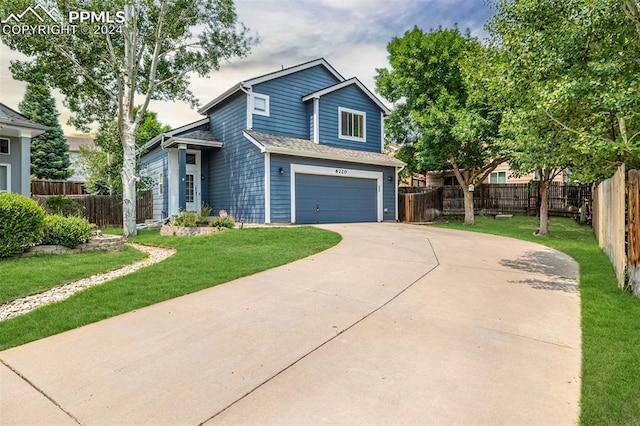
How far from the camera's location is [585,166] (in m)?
7.22

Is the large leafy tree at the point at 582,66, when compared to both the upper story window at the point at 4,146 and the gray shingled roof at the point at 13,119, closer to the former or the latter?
the gray shingled roof at the point at 13,119

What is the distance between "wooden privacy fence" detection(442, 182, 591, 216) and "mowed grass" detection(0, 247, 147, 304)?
18913 millimetres

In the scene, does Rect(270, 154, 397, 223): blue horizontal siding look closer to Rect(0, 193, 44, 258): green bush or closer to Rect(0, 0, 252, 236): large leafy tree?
Rect(0, 0, 252, 236): large leafy tree

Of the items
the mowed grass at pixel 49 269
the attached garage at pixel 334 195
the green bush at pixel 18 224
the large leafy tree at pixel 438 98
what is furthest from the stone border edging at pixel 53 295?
the large leafy tree at pixel 438 98

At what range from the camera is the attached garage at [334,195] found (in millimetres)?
14227

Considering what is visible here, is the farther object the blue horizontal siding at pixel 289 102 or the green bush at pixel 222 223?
the blue horizontal siding at pixel 289 102

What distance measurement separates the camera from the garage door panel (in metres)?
14.3

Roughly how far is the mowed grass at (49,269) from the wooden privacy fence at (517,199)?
1891 cm

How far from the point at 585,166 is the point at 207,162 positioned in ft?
48.4

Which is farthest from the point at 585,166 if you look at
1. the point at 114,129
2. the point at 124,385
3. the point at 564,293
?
the point at 114,129

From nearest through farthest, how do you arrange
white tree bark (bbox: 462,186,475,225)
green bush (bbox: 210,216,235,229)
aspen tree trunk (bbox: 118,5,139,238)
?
green bush (bbox: 210,216,235,229), aspen tree trunk (bbox: 118,5,139,238), white tree bark (bbox: 462,186,475,225)

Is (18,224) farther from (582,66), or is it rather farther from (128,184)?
(582,66)

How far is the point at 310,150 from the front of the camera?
14109 millimetres

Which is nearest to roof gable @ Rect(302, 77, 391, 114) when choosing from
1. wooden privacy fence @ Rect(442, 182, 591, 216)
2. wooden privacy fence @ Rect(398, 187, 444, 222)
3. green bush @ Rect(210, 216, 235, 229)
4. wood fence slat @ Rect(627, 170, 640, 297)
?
wooden privacy fence @ Rect(398, 187, 444, 222)
